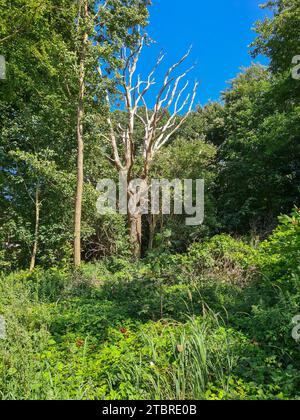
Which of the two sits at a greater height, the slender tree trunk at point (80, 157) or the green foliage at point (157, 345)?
the slender tree trunk at point (80, 157)

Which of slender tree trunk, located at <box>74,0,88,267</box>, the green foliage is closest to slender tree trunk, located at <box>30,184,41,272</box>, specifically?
slender tree trunk, located at <box>74,0,88,267</box>

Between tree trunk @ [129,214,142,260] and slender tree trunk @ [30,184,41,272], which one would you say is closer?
slender tree trunk @ [30,184,41,272]

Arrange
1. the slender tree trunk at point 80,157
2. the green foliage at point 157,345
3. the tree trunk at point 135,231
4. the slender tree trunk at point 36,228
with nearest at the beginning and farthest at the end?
the green foliage at point 157,345 → the slender tree trunk at point 80,157 → the slender tree trunk at point 36,228 → the tree trunk at point 135,231

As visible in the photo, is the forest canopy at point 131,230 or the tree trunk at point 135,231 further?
the tree trunk at point 135,231

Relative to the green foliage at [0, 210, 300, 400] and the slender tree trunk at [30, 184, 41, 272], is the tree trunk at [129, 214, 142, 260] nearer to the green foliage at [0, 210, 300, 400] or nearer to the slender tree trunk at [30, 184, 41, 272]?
the slender tree trunk at [30, 184, 41, 272]

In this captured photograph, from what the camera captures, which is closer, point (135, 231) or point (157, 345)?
point (157, 345)

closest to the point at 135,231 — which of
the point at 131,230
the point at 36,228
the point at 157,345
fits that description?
the point at 131,230

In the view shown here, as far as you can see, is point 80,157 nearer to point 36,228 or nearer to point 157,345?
point 36,228

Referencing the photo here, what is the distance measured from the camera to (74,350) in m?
3.89

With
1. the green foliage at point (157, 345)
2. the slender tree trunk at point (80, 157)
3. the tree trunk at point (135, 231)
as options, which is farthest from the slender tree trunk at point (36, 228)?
the green foliage at point (157, 345)

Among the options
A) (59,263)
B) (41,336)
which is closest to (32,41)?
(59,263)

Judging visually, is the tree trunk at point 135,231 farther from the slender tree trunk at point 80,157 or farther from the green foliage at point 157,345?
the green foliage at point 157,345
